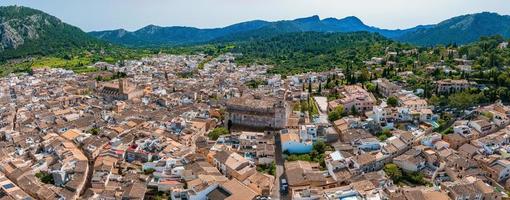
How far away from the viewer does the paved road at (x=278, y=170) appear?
3017cm

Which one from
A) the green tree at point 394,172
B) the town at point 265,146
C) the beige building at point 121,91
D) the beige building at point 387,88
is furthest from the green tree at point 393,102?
the beige building at point 121,91

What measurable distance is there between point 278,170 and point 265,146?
3.45 meters

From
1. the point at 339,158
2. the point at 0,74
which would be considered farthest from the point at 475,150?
the point at 0,74

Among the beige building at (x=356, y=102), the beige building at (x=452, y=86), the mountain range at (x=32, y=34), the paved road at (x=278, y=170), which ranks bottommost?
the paved road at (x=278, y=170)

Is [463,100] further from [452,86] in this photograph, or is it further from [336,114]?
[336,114]

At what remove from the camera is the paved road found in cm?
3017

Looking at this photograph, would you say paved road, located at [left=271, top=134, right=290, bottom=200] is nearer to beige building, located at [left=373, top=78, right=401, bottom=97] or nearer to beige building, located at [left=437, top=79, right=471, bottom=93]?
beige building, located at [left=373, top=78, right=401, bottom=97]

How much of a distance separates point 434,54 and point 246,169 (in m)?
56.1

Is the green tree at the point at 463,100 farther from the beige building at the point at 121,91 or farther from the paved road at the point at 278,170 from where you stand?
the beige building at the point at 121,91

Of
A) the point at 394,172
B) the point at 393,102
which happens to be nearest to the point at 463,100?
the point at 393,102

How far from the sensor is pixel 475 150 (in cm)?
3516

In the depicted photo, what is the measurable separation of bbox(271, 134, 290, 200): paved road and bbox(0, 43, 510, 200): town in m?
0.15

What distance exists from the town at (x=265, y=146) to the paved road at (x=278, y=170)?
6.0 inches

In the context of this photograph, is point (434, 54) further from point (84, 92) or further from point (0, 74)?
point (0, 74)
